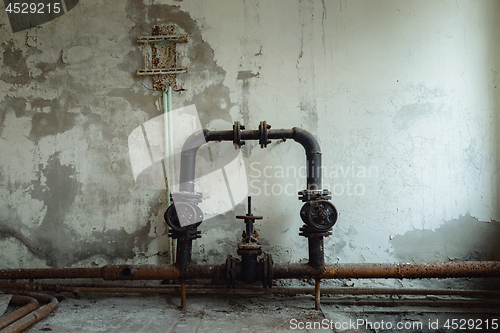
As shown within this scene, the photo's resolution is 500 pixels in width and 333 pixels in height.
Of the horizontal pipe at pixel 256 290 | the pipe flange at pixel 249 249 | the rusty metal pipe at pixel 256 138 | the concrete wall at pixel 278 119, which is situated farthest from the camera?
the concrete wall at pixel 278 119

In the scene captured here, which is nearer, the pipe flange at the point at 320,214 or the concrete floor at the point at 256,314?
the concrete floor at the point at 256,314

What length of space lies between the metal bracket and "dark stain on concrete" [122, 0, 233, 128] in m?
0.05

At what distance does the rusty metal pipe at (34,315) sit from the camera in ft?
5.85

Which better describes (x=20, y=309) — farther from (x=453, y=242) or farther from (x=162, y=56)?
(x=453, y=242)

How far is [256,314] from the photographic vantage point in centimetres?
217

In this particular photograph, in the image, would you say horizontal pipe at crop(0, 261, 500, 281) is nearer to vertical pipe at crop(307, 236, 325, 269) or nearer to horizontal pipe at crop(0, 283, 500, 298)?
vertical pipe at crop(307, 236, 325, 269)

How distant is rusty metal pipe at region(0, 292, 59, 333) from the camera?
1.78 meters

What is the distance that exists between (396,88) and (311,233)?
1435 millimetres

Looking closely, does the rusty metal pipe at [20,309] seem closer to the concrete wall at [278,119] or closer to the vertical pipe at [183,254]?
the concrete wall at [278,119]

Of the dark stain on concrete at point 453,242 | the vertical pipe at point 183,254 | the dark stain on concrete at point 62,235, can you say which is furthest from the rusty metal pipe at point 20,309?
the dark stain on concrete at point 453,242

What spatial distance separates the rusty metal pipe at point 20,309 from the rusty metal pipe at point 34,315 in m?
0.04

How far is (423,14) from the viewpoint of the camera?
254 centimetres

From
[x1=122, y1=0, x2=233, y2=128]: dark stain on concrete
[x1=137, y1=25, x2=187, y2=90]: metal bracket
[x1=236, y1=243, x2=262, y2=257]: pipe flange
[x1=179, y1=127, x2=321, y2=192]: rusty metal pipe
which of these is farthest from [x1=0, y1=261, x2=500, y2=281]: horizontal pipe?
[x1=137, y1=25, x2=187, y2=90]: metal bracket

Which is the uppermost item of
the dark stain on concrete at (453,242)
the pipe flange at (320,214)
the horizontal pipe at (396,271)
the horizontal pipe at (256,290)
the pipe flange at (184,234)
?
the pipe flange at (320,214)
